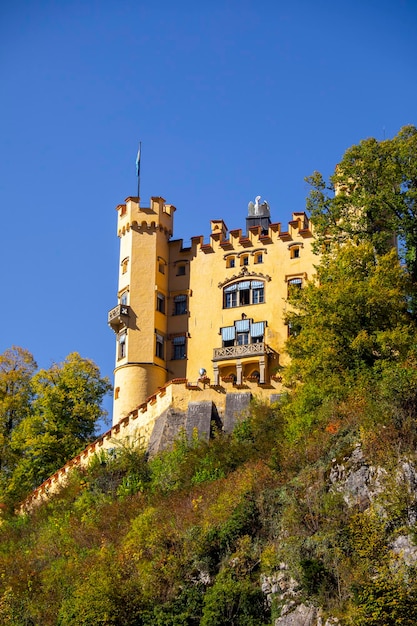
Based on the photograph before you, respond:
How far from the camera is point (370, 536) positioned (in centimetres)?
3167

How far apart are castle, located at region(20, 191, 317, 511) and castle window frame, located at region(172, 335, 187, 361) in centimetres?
5

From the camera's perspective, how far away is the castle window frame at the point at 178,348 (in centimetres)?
5584

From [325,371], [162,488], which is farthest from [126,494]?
[325,371]

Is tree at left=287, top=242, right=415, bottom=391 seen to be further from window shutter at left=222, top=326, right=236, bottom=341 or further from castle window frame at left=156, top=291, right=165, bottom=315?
castle window frame at left=156, top=291, right=165, bottom=315

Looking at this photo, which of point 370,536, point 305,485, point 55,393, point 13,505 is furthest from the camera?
point 55,393

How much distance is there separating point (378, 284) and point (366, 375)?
4.15 metres

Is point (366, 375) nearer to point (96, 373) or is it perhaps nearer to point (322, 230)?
point (322, 230)

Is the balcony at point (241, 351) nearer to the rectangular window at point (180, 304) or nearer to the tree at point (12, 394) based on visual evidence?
the rectangular window at point (180, 304)

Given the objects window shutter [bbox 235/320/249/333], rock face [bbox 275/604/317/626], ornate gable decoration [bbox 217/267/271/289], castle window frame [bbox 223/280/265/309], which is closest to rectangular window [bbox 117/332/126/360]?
castle window frame [bbox 223/280/265/309]

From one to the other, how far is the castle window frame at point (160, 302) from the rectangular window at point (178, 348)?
5.67 feet

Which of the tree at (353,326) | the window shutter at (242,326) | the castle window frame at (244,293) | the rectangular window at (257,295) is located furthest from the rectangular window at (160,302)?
the tree at (353,326)

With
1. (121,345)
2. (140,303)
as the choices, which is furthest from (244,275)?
(121,345)

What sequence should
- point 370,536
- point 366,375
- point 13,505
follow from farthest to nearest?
point 13,505 < point 366,375 < point 370,536

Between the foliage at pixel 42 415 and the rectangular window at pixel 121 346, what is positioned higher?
the rectangular window at pixel 121 346
